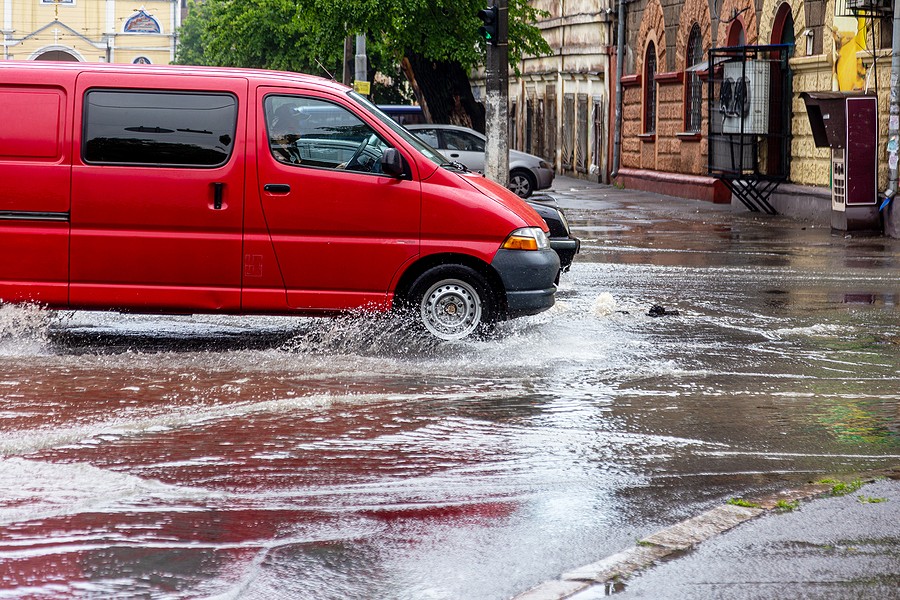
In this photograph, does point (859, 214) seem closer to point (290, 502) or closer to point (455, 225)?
point (455, 225)

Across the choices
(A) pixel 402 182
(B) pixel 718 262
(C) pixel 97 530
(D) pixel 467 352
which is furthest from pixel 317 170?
(B) pixel 718 262

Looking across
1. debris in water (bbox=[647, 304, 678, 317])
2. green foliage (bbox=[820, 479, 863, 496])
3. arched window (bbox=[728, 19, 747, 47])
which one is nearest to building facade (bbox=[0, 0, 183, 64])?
arched window (bbox=[728, 19, 747, 47])

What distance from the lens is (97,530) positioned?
500 cm

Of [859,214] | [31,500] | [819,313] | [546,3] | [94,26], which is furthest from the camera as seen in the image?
[94,26]

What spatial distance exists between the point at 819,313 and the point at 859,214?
961 centimetres

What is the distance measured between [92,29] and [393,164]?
88616 millimetres

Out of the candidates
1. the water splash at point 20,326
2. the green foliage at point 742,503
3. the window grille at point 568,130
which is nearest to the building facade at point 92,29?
the window grille at point 568,130

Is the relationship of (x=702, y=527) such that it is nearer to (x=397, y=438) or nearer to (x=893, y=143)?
(x=397, y=438)

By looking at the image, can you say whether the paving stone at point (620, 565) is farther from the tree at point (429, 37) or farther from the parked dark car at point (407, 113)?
the parked dark car at point (407, 113)

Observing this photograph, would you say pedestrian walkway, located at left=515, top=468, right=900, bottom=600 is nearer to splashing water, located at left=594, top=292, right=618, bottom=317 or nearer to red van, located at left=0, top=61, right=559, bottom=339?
red van, located at left=0, top=61, right=559, bottom=339

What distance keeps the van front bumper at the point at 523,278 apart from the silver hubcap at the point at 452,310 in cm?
23

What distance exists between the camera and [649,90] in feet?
113

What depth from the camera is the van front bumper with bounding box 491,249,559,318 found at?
932 cm

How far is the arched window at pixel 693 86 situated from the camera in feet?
99.3
